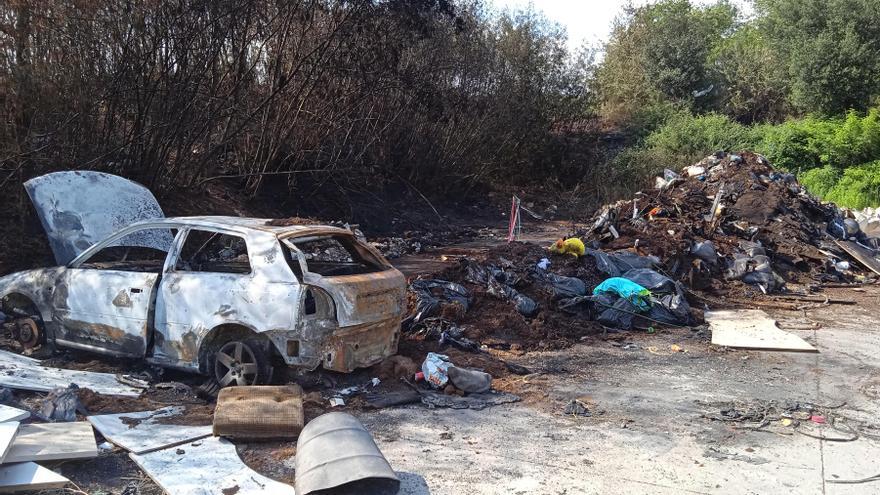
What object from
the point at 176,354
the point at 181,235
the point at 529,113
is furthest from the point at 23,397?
the point at 529,113

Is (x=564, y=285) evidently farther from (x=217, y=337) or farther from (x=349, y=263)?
(x=217, y=337)

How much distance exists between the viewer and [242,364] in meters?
6.18

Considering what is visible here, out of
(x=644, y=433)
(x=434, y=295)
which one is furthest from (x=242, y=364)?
(x=434, y=295)

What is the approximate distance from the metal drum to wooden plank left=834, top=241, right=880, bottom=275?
13426mm

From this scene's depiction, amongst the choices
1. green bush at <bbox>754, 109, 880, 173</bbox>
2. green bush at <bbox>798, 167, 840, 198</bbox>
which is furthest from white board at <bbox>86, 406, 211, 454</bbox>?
green bush at <bbox>754, 109, 880, 173</bbox>

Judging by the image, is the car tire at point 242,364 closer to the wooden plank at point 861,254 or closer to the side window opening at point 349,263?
the side window opening at point 349,263

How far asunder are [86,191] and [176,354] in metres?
3.20

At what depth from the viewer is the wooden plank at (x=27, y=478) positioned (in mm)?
4125

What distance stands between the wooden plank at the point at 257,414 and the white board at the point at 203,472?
0.51 ft

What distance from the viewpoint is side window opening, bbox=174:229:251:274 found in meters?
6.69

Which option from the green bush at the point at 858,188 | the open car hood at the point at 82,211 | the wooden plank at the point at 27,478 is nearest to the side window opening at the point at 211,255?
the open car hood at the point at 82,211

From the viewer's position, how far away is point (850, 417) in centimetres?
657

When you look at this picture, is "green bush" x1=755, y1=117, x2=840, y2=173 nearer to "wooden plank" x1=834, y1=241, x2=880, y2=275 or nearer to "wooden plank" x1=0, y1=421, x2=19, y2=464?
"wooden plank" x1=834, y1=241, x2=880, y2=275

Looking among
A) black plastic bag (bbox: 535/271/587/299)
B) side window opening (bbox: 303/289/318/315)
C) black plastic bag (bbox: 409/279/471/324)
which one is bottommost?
black plastic bag (bbox: 535/271/587/299)
